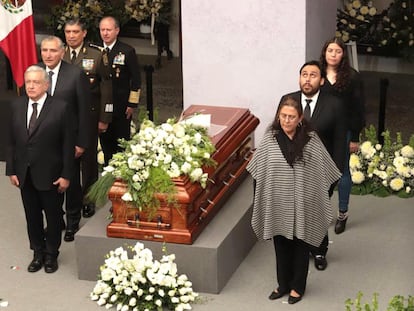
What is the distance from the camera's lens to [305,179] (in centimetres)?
688

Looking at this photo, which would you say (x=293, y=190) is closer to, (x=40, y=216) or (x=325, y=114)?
(x=325, y=114)

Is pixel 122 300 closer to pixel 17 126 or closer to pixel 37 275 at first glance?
pixel 37 275

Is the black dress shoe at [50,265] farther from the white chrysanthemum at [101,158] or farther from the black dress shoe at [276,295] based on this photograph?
the white chrysanthemum at [101,158]

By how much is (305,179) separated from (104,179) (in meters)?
1.55

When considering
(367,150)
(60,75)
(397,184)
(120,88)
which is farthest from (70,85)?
(397,184)

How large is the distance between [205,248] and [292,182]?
2.70 feet

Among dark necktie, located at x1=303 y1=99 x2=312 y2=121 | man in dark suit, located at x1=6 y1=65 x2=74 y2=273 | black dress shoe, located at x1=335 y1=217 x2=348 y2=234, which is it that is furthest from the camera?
black dress shoe, located at x1=335 y1=217 x2=348 y2=234

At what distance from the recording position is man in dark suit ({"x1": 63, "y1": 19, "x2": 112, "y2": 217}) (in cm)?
836

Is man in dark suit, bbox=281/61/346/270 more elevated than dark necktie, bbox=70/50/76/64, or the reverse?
dark necktie, bbox=70/50/76/64

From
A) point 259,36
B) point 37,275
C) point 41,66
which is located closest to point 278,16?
point 259,36

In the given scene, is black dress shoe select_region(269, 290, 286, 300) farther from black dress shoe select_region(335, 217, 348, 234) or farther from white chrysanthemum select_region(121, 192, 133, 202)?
black dress shoe select_region(335, 217, 348, 234)

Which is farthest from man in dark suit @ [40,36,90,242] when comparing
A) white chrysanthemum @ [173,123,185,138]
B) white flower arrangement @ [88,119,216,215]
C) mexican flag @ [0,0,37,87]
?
mexican flag @ [0,0,37,87]

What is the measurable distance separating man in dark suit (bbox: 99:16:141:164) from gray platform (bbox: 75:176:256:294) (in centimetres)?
111

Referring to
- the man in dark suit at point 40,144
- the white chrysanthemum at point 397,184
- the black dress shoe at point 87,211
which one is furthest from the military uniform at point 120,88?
the white chrysanthemum at point 397,184
